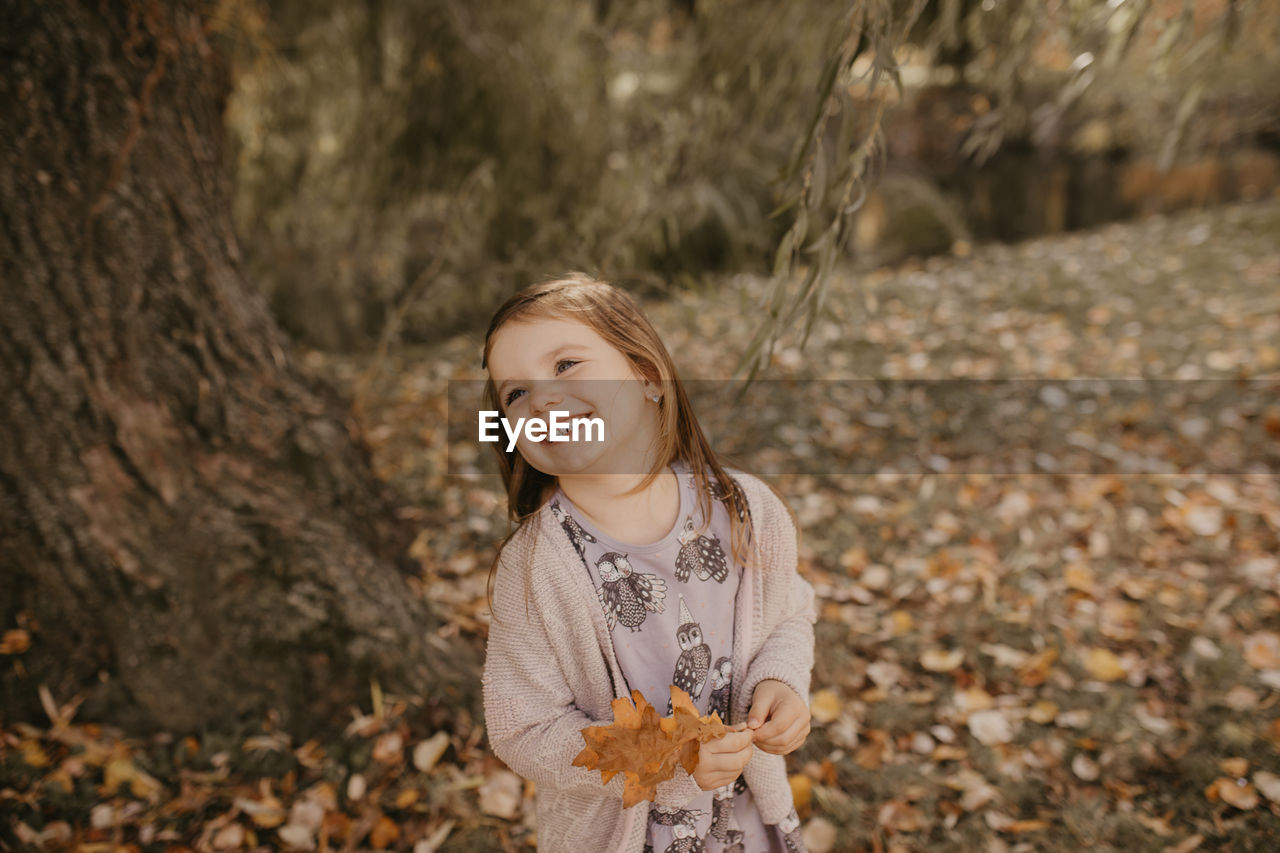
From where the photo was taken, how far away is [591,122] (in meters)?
3.35

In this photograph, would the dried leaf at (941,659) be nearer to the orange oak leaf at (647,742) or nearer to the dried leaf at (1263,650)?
the dried leaf at (1263,650)

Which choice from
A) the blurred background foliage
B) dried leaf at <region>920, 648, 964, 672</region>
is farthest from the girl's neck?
dried leaf at <region>920, 648, 964, 672</region>

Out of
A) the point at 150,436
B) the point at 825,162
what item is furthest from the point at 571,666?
the point at 150,436

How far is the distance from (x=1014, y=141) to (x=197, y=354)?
7557 mm

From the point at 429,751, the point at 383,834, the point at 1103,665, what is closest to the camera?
the point at 383,834

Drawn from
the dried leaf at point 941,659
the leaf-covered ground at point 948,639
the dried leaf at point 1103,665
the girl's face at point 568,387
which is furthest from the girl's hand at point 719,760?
the dried leaf at point 1103,665

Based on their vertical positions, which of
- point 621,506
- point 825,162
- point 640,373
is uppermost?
point 825,162

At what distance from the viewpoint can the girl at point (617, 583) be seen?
1.00 m

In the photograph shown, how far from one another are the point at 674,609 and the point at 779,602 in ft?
0.61

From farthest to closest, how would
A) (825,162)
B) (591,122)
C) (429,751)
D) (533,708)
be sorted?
(591,122) < (429,751) < (825,162) < (533,708)

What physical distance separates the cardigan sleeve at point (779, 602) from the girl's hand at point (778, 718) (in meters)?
0.04

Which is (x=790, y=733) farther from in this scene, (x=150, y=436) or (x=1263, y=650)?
(x=1263, y=650)

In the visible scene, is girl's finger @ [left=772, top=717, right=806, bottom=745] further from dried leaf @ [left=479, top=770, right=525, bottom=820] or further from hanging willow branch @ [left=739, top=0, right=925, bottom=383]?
dried leaf @ [left=479, top=770, right=525, bottom=820]

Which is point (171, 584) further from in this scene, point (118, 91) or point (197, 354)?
point (118, 91)
